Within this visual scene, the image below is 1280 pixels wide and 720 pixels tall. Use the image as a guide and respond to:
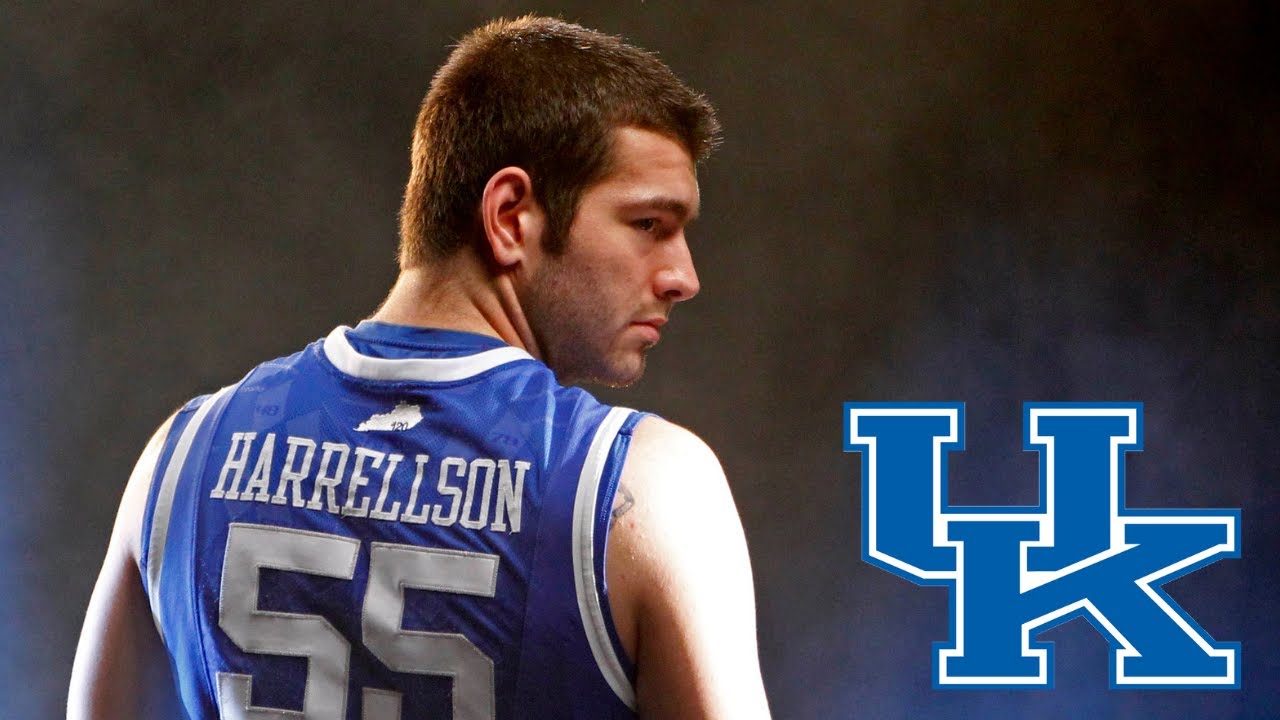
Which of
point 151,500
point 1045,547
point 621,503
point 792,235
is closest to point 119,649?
point 151,500

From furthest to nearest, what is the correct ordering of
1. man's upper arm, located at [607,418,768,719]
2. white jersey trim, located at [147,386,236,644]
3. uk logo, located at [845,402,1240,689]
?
uk logo, located at [845,402,1240,689]
white jersey trim, located at [147,386,236,644]
man's upper arm, located at [607,418,768,719]

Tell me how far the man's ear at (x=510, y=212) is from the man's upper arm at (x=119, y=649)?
284 millimetres

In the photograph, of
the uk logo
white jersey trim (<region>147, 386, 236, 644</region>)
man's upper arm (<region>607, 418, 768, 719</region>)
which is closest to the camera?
man's upper arm (<region>607, 418, 768, 719</region>)

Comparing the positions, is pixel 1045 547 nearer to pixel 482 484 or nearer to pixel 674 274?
pixel 674 274

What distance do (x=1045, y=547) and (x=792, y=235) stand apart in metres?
1.04

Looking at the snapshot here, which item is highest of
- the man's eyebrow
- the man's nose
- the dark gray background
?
the dark gray background

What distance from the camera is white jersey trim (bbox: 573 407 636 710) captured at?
0.66 metres

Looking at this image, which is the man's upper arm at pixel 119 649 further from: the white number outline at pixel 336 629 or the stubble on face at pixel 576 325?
the stubble on face at pixel 576 325

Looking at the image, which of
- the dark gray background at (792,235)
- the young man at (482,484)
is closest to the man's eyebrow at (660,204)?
the young man at (482,484)

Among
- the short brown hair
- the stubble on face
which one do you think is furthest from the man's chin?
the short brown hair

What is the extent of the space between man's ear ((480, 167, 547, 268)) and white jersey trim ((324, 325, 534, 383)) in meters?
0.09

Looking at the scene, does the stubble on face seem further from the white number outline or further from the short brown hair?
the white number outline

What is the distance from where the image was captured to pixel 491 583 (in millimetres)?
682

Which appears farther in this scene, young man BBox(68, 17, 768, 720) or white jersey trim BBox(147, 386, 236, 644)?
white jersey trim BBox(147, 386, 236, 644)
